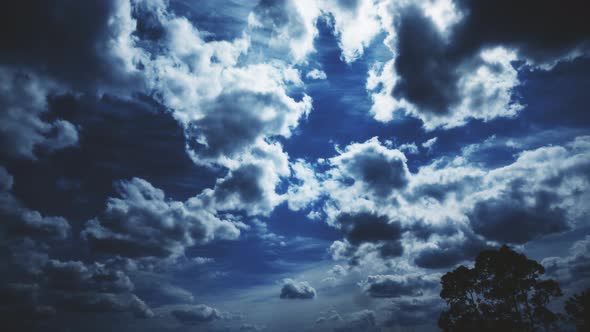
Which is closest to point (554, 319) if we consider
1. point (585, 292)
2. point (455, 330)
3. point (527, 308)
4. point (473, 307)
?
point (527, 308)

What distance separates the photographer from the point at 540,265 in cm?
3794

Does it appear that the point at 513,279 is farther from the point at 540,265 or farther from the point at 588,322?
the point at 588,322

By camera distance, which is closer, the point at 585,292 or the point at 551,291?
the point at 551,291

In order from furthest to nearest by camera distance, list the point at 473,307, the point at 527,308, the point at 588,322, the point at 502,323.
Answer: the point at 588,322, the point at 473,307, the point at 527,308, the point at 502,323

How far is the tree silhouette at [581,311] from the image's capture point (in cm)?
4331

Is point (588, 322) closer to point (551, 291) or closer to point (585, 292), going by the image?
point (585, 292)

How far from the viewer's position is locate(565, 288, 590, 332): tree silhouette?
43312 millimetres

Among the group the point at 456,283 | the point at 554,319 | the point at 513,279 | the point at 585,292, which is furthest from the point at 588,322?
the point at 456,283

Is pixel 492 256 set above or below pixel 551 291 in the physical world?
above

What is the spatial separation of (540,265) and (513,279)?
158 inches

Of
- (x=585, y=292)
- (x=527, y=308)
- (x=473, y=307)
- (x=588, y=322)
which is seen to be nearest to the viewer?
(x=527, y=308)

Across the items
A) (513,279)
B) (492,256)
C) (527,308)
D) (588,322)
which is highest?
(492,256)

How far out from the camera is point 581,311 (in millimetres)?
44312

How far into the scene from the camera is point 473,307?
132 ft
